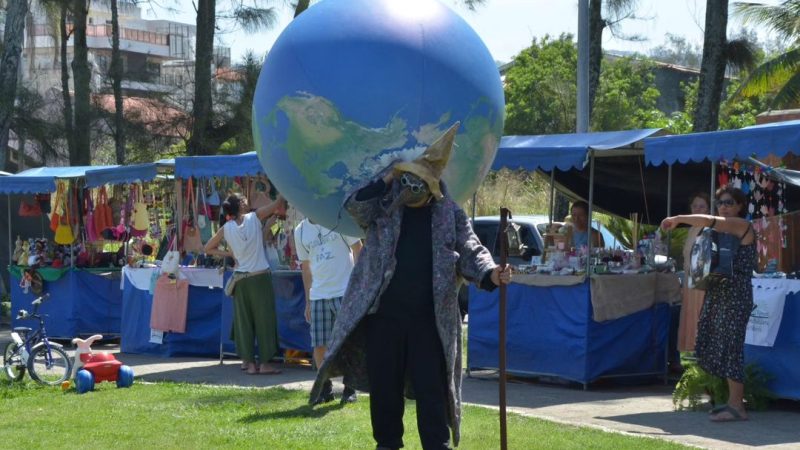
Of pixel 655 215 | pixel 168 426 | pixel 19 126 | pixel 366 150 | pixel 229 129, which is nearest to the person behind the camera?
pixel 366 150

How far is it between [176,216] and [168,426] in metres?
5.30

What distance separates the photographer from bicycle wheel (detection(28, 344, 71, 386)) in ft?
37.8

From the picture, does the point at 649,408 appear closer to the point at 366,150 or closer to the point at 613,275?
the point at 613,275

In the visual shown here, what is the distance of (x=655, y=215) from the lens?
1364cm

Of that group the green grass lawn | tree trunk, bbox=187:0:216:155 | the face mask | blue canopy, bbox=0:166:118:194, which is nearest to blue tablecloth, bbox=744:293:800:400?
the green grass lawn

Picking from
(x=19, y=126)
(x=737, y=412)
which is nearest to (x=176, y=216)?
(x=737, y=412)

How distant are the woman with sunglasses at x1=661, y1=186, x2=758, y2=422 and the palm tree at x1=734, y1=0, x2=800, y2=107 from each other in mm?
16771

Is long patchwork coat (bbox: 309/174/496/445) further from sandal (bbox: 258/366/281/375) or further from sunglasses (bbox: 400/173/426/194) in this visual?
sandal (bbox: 258/366/281/375)

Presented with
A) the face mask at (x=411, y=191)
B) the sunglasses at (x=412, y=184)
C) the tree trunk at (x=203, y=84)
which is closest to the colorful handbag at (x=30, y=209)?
the tree trunk at (x=203, y=84)

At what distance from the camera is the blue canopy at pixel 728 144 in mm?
9047

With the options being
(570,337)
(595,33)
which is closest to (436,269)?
(570,337)

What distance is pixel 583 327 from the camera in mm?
10945

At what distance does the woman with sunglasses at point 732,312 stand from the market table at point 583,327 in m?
1.84

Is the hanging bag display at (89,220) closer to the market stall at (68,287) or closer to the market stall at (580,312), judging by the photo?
the market stall at (68,287)
